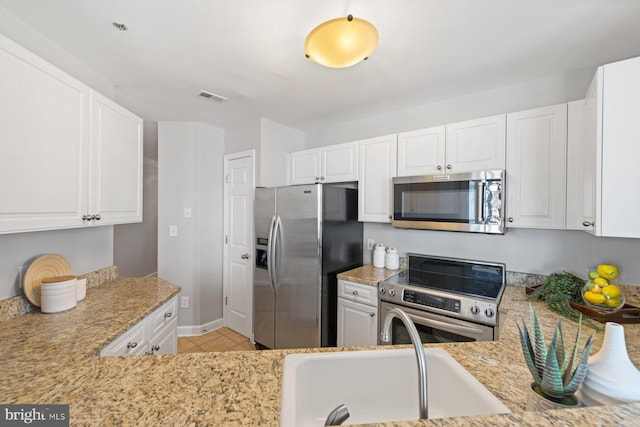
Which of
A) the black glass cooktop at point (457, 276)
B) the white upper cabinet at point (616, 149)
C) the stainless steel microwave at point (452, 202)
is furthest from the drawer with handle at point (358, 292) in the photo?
the white upper cabinet at point (616, 149)

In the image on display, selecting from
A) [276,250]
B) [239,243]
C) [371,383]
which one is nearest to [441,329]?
[371,383]

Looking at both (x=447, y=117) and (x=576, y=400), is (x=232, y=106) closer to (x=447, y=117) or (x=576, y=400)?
(x=447, y=117)

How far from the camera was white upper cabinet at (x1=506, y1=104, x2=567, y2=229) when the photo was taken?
170cm

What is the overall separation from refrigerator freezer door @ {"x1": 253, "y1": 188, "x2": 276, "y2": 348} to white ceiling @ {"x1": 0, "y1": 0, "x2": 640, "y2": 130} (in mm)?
969

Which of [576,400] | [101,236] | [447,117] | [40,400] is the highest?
[447,117]

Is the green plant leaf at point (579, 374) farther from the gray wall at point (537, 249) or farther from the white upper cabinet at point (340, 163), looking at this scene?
the white upper cabinet at point (340, 163)

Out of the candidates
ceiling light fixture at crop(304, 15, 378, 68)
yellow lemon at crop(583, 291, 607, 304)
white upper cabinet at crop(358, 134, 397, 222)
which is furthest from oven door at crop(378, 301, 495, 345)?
ceiling light fixture at crop(304, 15, 378, 68)

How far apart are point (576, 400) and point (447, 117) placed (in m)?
2.31

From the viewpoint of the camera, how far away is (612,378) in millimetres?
562

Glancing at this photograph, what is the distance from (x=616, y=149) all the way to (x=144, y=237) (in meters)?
6.12

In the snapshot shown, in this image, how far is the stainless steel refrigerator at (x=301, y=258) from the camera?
2307 millimetres

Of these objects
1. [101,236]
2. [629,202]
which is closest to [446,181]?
[629,202]

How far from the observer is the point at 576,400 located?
581 millimetres

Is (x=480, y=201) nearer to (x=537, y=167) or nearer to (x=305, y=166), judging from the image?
(x=537, y=167)
